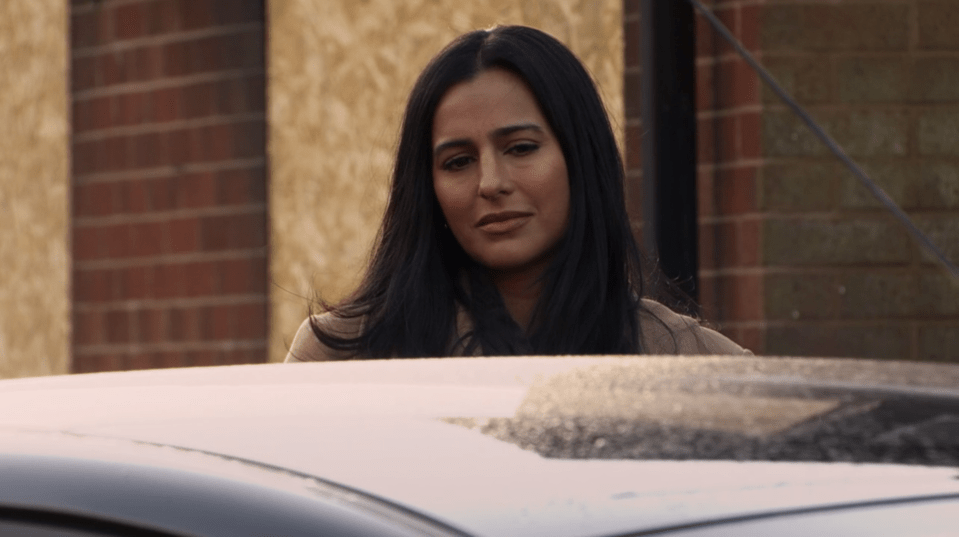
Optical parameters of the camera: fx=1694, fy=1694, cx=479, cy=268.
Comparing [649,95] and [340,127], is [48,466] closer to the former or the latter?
[649,95]

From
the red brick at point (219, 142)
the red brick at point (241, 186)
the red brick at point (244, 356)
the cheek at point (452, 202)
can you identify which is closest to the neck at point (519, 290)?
the cheek at point (452, 202)

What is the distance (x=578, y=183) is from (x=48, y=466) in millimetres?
1796

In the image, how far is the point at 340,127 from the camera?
7035 millimetres

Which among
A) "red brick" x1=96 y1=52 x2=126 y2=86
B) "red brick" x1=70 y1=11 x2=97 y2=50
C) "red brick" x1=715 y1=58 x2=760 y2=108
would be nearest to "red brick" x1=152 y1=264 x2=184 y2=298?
"red brick" x1=96 y1=52 x2=126 y2=86

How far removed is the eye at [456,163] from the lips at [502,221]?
0.42ft

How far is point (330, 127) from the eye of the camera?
7062 millimetres

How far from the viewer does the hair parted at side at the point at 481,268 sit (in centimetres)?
289

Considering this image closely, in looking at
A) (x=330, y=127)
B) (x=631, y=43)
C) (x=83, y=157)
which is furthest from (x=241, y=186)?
(x=631, y=43)

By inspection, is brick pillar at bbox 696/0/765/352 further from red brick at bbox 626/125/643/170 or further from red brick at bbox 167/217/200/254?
red brick at bbox 167/217/200/254

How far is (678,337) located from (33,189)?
5.99 meters

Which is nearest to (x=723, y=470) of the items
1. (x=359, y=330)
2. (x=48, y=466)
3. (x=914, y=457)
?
(x=914, y=457)

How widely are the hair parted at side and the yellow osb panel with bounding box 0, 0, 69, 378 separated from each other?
537cm

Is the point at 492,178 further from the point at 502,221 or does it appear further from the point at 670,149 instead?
the point at 670,149

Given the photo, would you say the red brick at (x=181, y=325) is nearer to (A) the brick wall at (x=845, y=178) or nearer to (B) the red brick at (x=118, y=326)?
(B) the red brick at (x=118, y=326)
